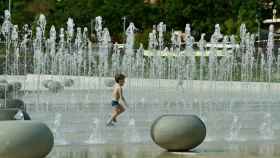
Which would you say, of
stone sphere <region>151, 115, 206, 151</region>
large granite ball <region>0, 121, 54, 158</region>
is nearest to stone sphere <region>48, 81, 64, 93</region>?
stone sphere <region>151, 115, 206, 151</region>

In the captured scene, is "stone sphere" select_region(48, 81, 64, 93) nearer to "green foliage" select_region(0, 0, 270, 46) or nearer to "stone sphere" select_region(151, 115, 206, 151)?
"stone sphere" select_region(151, 115, 206, 151)

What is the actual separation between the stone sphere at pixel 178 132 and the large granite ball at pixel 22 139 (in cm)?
248

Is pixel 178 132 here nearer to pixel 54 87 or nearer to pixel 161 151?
pixel 161 151

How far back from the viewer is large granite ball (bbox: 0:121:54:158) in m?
8.91

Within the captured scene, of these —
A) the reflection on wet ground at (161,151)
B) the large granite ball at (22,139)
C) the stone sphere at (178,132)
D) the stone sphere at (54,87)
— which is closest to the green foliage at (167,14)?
the stone sphere at (54,87)

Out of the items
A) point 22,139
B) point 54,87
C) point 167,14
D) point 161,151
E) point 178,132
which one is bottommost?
point 161,151

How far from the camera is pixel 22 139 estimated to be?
8.93 meters

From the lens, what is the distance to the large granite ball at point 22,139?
29.2 feet

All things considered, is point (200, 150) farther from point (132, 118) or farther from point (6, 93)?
point (6, 93)

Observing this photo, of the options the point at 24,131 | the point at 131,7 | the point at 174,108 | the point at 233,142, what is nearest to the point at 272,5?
the point at 131,7

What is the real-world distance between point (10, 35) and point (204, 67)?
21195 millimetres

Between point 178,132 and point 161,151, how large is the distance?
2.44ft

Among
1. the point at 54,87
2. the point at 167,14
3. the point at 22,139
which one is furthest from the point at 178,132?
the point at 167,14

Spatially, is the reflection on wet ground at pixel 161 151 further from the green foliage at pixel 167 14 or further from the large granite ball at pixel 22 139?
the green foliage at pixel 167 14
